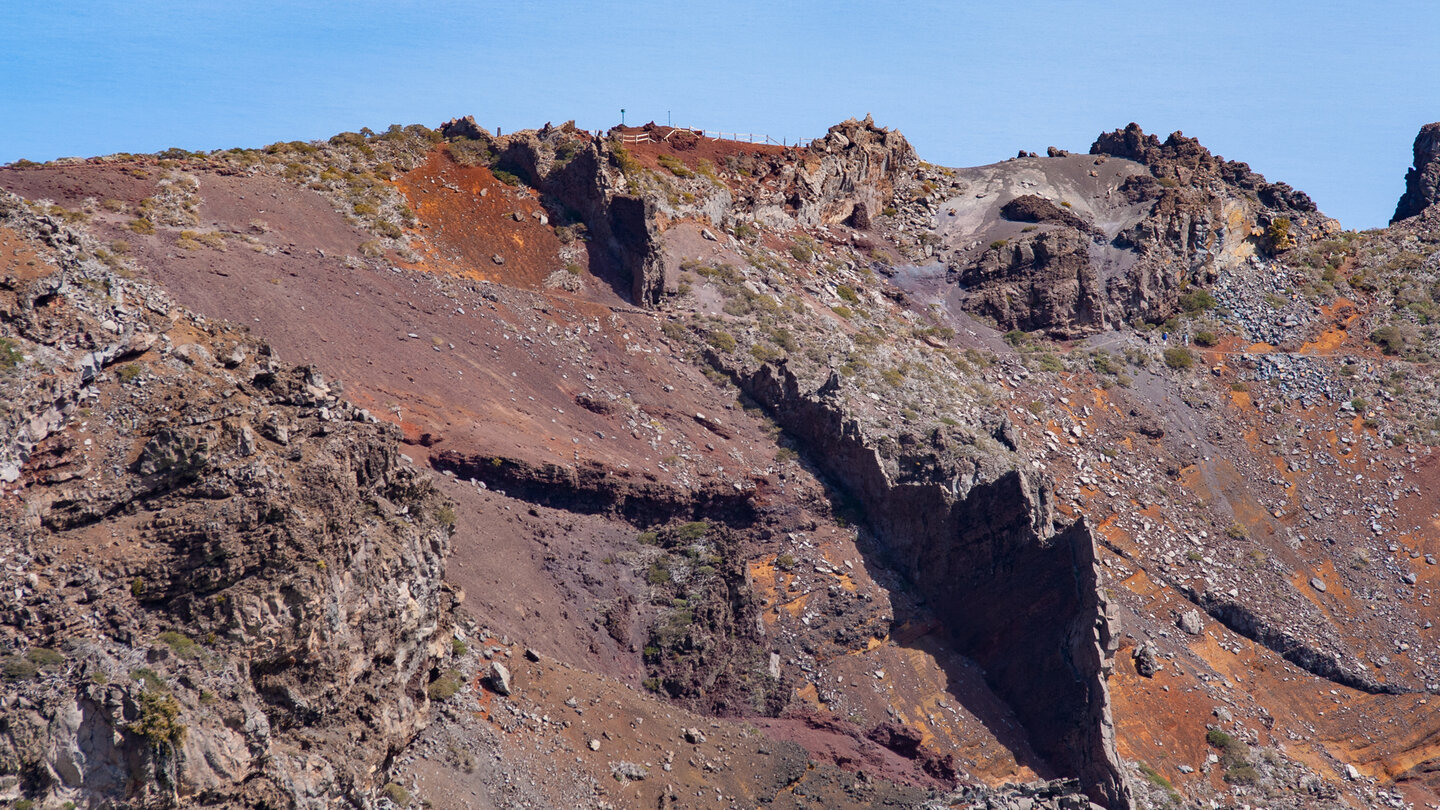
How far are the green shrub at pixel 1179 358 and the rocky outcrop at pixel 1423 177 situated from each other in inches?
1090

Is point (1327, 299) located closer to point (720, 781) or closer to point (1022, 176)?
point (1022, 176)

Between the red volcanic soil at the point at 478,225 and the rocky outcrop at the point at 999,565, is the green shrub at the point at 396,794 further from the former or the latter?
the red volcanic soil at the point at 478,225

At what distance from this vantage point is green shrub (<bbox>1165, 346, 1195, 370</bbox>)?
58.3 meters

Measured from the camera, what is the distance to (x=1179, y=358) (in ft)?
193

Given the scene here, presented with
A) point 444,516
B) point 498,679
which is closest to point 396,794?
point 444,516

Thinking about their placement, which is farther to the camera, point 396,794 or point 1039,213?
point 1039,213

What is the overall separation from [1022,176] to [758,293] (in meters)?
27.1

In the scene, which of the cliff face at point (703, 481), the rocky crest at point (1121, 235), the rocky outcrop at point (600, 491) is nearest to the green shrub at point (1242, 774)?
the cliff face at point (703, 481)

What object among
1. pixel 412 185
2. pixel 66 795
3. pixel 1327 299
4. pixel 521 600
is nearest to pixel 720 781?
pixel 521 600

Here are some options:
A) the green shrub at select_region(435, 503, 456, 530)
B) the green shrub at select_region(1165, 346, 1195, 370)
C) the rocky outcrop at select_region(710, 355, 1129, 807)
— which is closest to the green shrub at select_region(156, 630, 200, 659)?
the green shrub at select_region(435, 503, 456, 530)

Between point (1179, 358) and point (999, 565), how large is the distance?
24.0m

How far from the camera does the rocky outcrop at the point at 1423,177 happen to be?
76562 millimetres

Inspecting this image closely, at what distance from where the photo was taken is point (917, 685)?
37.6m

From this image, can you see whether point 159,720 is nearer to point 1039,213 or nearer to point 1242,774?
point 1242,774
